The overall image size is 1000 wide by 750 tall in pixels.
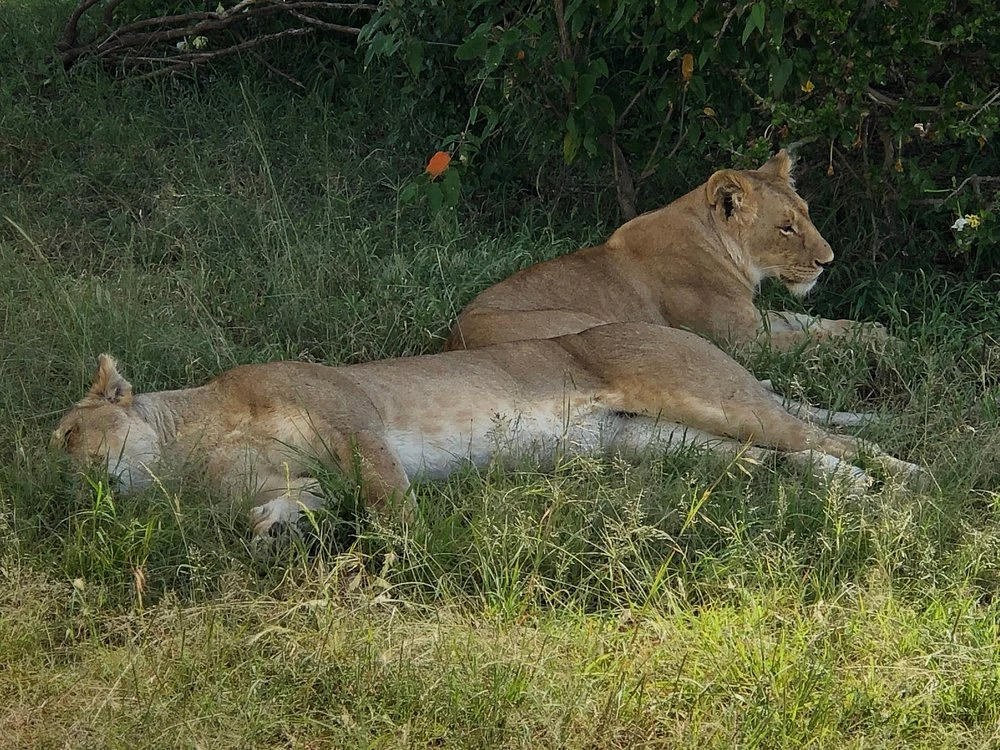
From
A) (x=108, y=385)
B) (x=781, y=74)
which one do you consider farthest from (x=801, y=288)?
(x=108, y=385)

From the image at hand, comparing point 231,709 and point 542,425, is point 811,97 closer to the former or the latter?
point 542,425

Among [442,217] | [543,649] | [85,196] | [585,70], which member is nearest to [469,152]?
[442,217]

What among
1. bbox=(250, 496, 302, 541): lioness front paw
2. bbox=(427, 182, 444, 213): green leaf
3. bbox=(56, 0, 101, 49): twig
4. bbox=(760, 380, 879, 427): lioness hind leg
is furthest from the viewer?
bbox=(56, 0, 101, 49): twig

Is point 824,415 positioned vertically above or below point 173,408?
below

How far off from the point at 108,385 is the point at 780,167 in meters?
2.81

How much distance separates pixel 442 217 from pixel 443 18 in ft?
3.10

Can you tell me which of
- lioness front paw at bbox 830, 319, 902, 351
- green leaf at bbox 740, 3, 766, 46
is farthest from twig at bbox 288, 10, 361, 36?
lioness front paw at bbox 830, 319, 902, 351

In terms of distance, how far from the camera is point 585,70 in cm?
556

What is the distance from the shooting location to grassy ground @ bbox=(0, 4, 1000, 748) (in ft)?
9.05

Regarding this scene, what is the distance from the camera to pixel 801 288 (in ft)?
17.9

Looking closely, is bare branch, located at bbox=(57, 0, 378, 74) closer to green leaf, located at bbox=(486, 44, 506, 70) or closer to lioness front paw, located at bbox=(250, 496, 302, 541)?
green leaf, located at bbox=(486, 44, 506, 70)

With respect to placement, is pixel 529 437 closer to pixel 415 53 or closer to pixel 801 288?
pixel 801 288

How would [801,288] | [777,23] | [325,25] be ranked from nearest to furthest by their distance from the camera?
[777,23] < [801,288] < [325,25]

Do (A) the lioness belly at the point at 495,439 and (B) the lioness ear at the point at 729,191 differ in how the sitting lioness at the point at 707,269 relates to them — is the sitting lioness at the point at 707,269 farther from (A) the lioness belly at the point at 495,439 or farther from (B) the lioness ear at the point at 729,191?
(A) the lioness belly at the point at 495,439
